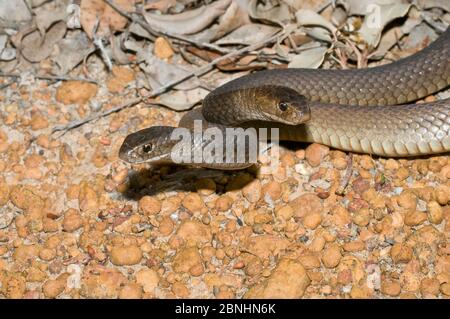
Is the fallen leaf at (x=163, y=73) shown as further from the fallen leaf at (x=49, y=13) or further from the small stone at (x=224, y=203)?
the small stone at (x=224, y=203)

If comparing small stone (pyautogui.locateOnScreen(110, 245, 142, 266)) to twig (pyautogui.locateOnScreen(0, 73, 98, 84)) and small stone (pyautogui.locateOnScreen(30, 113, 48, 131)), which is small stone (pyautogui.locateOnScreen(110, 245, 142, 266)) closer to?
small stone (pyautogui.locateOnScreen(30, 113, 48, 131))

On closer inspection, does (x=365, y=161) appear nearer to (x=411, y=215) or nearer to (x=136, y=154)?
(x=411, y=215)

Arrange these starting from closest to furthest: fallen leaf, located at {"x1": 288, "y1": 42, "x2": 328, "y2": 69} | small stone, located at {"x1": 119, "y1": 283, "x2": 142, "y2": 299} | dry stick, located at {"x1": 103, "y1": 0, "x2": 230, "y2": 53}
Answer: small stone, located at {"x1": 119, "y1": 283, "x2": 142, "y2": 299}
fallen leaf, located at {"x1": 288, "y1": 42, "x2": 328, "y2": 69}
dry stick, located at {"x1": 103, "y1": 0, "x2": 230, "y2": 53}

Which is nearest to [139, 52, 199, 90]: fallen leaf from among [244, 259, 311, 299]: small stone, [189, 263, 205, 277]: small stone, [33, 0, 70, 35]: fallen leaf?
[33, 0, 70, 35]: fallen leaf

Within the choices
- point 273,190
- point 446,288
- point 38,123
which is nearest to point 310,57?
point 273,190

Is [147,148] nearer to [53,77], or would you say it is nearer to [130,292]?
[130,292]

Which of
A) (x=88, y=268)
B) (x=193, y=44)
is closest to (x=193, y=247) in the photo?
(x=88, y=268)

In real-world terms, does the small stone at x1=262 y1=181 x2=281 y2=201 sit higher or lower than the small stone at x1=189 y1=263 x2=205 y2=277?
higher
